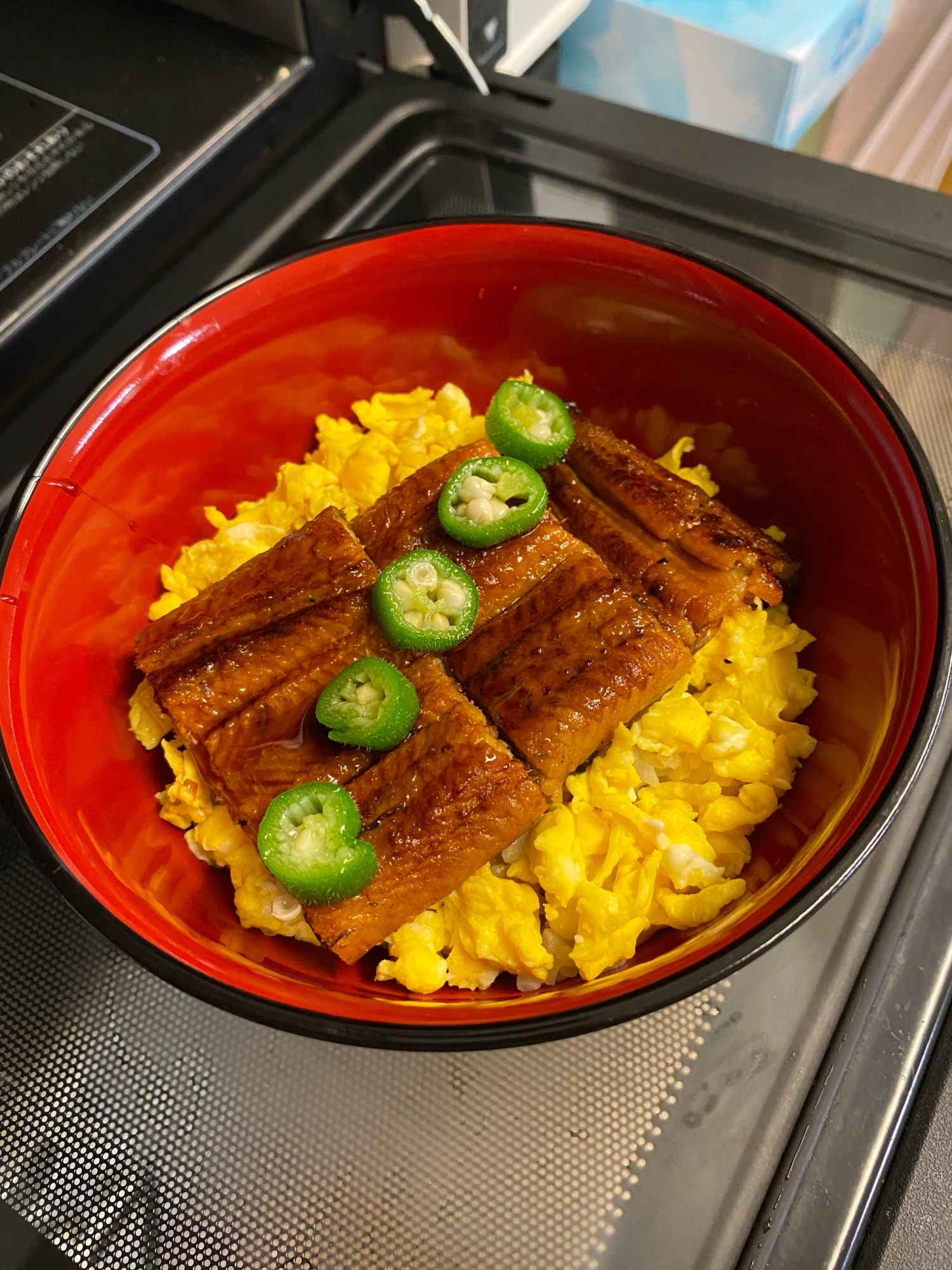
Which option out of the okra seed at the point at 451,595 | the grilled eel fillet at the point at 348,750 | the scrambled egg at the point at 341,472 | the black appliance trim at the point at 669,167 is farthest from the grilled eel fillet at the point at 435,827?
the black appliance trim at the point at 669,167

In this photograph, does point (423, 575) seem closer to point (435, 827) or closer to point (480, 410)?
point (435, 827)

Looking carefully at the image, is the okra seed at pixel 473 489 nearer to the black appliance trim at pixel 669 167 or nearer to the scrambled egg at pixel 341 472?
the scrambled egg at pixel 341 472

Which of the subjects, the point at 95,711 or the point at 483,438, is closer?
the point at 95,711

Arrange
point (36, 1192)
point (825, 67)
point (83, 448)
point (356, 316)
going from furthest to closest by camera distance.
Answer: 1. point (825, 67)
2. point (356, 316)
3. point (83, 448)
4. point (36, 1192)

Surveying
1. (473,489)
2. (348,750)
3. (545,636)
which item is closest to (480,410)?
(473,489)

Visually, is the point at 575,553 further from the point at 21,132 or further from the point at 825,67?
the point at 825,67

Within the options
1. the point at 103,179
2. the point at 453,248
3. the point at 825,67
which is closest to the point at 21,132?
the point at 103,179
